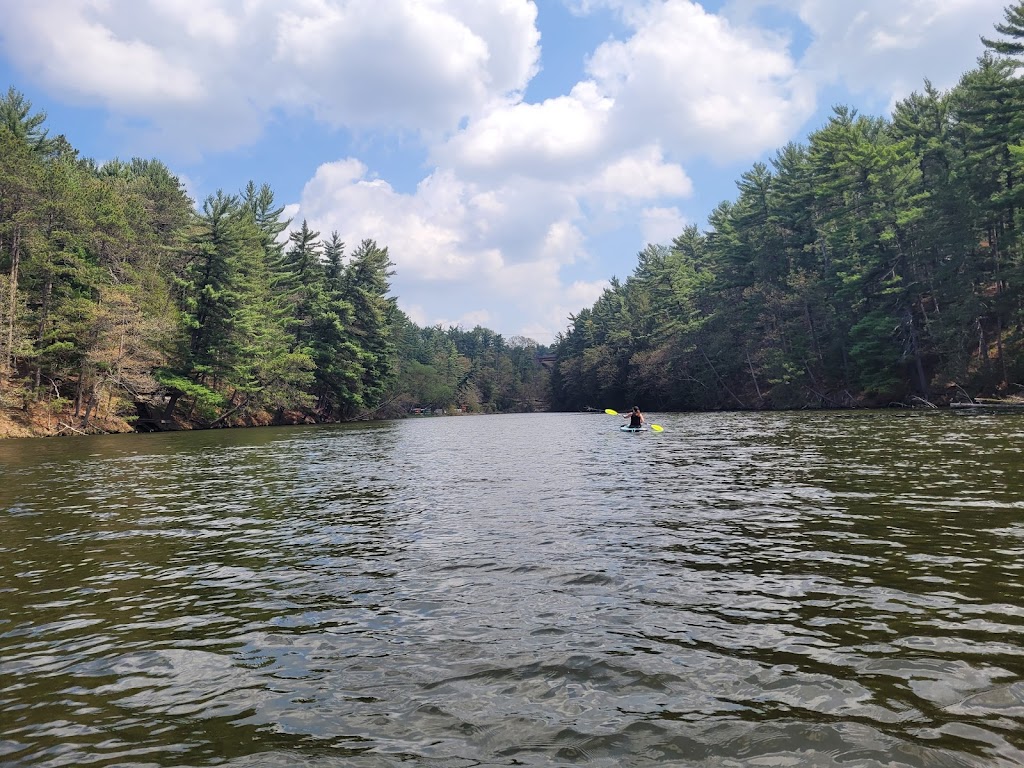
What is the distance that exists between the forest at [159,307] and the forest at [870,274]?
43336 millimetres

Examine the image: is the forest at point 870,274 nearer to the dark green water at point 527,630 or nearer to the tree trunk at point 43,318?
→ the dark green water at point 527,630

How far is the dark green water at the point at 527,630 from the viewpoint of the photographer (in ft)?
13.7

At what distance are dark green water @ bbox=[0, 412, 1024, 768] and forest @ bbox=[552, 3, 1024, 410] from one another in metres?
36.7

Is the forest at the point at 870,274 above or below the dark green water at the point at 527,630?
above

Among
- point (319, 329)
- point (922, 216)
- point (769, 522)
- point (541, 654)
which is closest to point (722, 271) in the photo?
point (922, 216)

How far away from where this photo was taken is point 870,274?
51188 millimetres

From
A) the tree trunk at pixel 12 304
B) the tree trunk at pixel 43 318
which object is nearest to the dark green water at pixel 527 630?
the tree trunk at pixel 12 304

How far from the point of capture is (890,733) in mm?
4098

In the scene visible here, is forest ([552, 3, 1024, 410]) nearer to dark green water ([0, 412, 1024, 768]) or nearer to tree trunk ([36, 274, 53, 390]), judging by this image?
dark green water ([0, 412, 1024, 768])

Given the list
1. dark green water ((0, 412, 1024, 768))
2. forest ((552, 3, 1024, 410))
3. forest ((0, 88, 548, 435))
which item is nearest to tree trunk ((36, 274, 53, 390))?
forest ((0, 88, 548, 435))

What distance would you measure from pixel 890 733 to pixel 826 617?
7.47 ft

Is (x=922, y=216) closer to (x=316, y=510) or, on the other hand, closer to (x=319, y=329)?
(x=316, y=510)

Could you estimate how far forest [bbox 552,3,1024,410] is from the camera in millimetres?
41125

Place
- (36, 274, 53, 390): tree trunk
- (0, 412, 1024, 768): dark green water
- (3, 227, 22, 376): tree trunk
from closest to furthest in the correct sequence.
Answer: (0, 412, 1024, 768): dark green water → (3, 227, 22, 376): tree trunk → (36, 274, 53, 390): tree trunk
